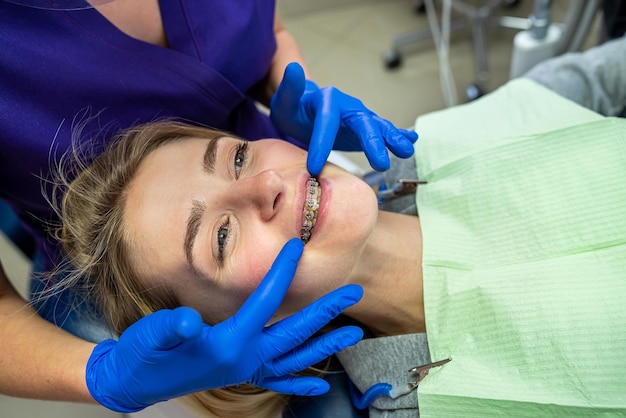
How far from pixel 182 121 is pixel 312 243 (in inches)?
19.6

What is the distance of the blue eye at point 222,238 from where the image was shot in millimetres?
859

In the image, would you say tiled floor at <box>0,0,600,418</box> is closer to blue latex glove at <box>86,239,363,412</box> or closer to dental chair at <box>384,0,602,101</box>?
dental chair at <box>384,0,602,101</box>

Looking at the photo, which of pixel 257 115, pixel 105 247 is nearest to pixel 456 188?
pixel 257 115

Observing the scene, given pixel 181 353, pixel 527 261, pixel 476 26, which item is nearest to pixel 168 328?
pixel 181 353

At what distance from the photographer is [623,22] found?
1410mm

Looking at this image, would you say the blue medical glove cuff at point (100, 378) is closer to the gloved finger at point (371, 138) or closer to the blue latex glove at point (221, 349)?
the blue latex glove at point (221, 349)

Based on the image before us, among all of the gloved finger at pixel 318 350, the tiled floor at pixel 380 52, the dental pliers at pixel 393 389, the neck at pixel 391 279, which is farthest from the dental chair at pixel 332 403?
the tiled floor at pixel 380 52

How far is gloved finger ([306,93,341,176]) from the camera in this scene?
0.91 meters

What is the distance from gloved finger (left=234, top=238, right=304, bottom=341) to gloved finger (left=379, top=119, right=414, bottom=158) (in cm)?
29

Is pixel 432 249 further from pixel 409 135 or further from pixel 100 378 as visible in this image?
pixel 100 378

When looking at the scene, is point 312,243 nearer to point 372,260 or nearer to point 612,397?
point 372,260

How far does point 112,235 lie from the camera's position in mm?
974

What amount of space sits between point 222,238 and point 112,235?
252 millimetres

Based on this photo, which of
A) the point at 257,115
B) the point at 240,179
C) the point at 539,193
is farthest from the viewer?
the point at 257,115
